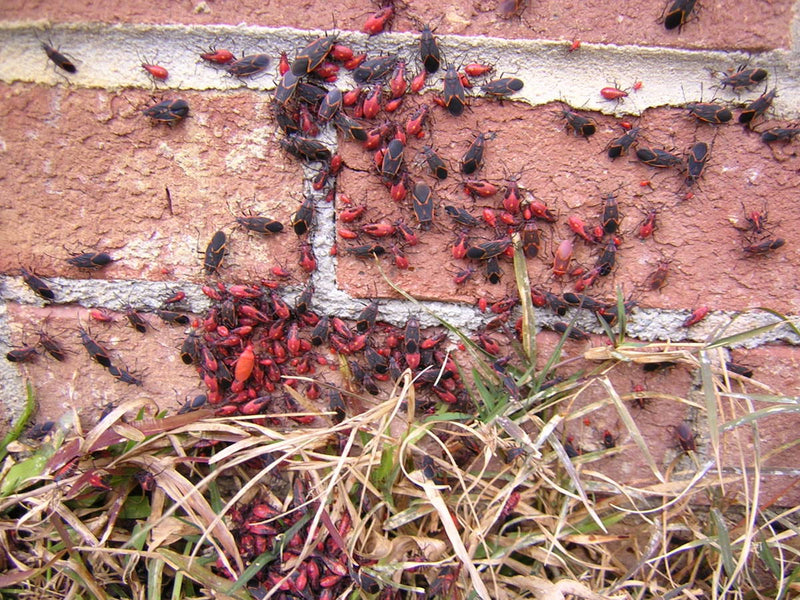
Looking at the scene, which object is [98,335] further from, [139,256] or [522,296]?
[522,296]

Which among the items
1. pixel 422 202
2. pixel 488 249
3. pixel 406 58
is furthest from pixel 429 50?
pixel 488 249

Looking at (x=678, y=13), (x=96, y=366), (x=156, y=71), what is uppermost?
(x=678, y=13)

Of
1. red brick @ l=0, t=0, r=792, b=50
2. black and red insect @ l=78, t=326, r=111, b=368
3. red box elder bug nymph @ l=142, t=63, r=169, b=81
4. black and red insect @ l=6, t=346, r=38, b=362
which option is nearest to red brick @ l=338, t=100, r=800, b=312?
red brick @ l=0, t=0, r=792, b=50

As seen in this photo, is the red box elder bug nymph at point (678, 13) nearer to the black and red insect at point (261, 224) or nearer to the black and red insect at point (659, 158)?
the black and red insect at point (659, 158)

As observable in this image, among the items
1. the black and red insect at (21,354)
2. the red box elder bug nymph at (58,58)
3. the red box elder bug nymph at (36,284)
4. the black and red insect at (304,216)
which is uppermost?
the red box elder bug nymph at (58,58)

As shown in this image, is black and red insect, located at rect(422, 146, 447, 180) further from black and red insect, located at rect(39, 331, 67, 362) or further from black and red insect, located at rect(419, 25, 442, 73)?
black and red insect, located at rect(39, 331, 67, 362)

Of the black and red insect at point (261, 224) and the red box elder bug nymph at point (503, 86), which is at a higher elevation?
the red box elder bug nymph at point (503, 86)

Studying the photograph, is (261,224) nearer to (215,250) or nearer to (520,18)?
(215,250)

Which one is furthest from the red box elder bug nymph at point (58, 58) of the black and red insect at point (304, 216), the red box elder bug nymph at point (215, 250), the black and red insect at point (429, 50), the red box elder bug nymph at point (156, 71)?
the black and red insect at point (429, 50)
